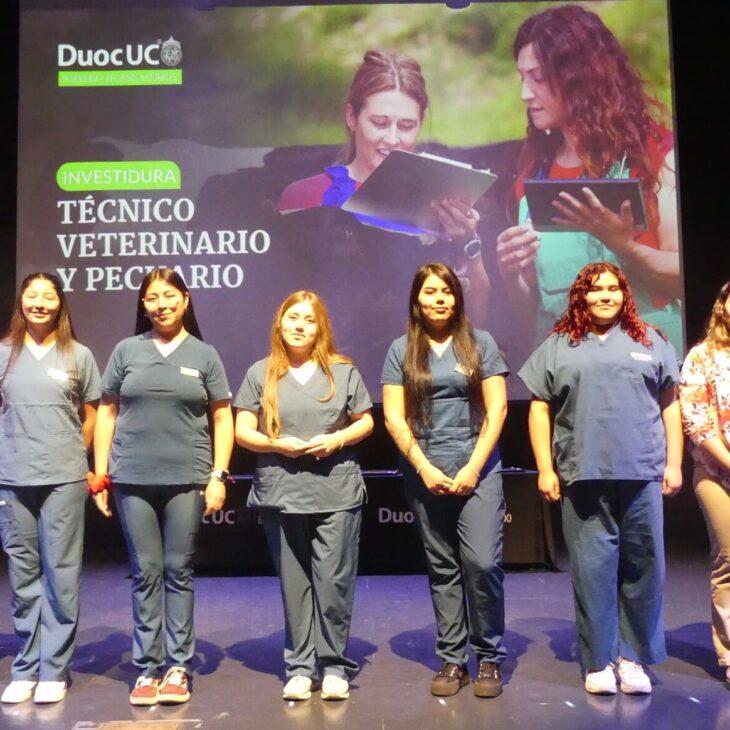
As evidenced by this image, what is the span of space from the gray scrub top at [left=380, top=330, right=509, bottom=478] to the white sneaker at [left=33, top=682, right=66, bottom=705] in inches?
56.2

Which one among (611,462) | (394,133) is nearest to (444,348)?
(611,462)

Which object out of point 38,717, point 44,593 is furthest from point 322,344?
point 38,717

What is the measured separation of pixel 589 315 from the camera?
265 centimetres

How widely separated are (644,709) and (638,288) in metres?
2.71

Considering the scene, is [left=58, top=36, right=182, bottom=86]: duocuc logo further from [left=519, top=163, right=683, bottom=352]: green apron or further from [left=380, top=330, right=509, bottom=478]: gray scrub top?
[left=380, top=330, right=509, bottom=478]: gray scrub top

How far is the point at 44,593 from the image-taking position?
2678mm

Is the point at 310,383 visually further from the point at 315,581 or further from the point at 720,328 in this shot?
the point at 720,328

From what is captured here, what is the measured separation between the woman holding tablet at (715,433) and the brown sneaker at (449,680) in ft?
2.84

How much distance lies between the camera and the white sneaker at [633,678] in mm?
2549

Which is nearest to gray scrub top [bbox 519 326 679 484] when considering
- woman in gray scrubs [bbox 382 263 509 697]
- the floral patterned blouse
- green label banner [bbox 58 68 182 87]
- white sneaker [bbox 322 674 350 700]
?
the floral patterned blouse

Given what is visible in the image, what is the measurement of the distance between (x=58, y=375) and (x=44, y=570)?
0.66 meters

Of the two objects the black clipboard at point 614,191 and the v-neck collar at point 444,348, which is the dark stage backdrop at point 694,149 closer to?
the black clipboard at point 614,191

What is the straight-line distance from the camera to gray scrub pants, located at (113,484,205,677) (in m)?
2.60

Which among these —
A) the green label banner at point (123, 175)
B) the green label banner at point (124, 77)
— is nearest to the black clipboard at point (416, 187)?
the green label banner at point (123, 175)
